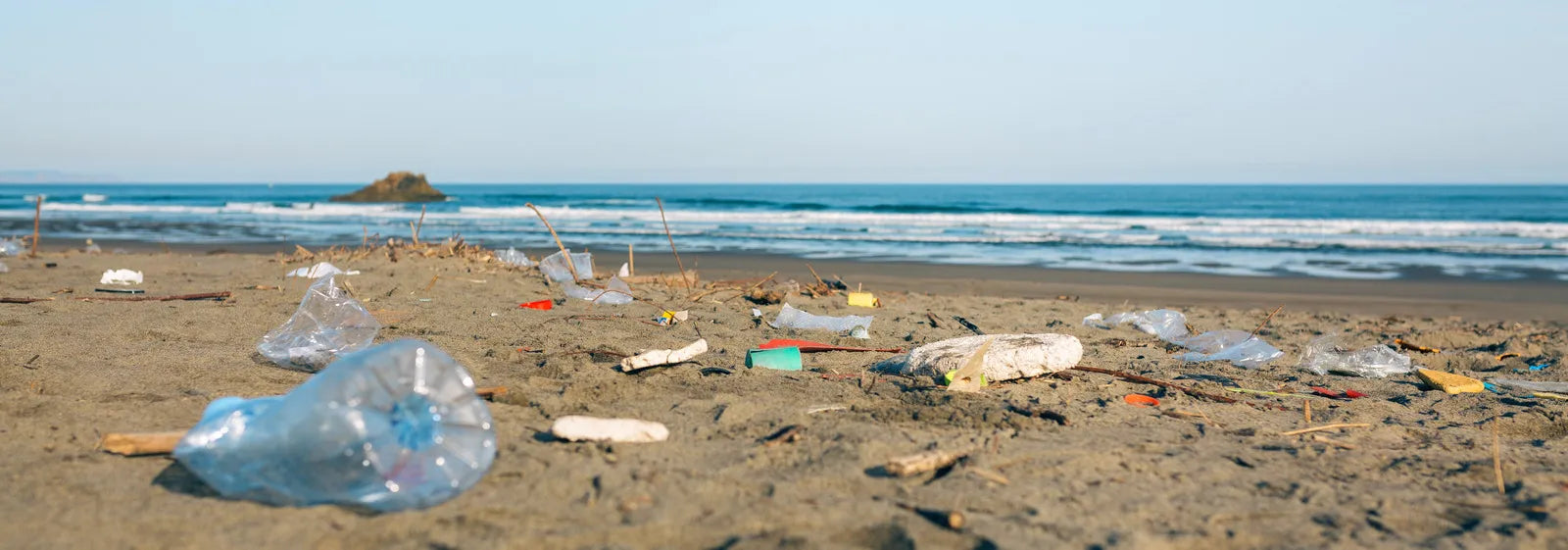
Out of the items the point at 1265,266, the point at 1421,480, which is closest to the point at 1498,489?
the point at 1421,480

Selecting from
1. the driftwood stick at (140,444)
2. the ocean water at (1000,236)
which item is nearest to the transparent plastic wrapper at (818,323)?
the driftwood stick at (140,444)

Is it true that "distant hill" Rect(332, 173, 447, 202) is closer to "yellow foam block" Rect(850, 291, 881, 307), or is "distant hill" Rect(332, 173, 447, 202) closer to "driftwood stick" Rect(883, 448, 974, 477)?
"yellow foam block" Rect(850, 291, 881, 307)

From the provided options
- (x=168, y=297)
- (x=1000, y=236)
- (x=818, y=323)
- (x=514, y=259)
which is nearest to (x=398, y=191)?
(x=1000, y=236)

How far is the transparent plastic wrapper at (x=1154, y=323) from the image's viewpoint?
5191 millimetres

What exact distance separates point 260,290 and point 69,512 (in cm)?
390

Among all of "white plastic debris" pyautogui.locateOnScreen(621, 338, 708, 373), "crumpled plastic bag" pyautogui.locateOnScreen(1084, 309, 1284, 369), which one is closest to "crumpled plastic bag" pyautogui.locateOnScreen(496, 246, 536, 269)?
"white plastic debris" pyautogui.locateOnScreen(621, 338, 708, 373)

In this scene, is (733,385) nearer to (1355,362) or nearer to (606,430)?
(606,430)

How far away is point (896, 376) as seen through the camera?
11.1 ft

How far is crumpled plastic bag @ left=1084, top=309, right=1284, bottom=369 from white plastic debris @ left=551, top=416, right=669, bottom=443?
2.85m

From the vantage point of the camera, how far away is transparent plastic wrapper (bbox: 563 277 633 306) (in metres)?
5.38

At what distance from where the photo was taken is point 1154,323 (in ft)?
17.6

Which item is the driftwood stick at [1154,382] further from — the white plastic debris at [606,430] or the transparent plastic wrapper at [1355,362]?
the white plastic debris at [606,430]

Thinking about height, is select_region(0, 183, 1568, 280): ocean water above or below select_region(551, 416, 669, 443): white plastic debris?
below

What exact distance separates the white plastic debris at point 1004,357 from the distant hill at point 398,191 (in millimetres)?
44028
